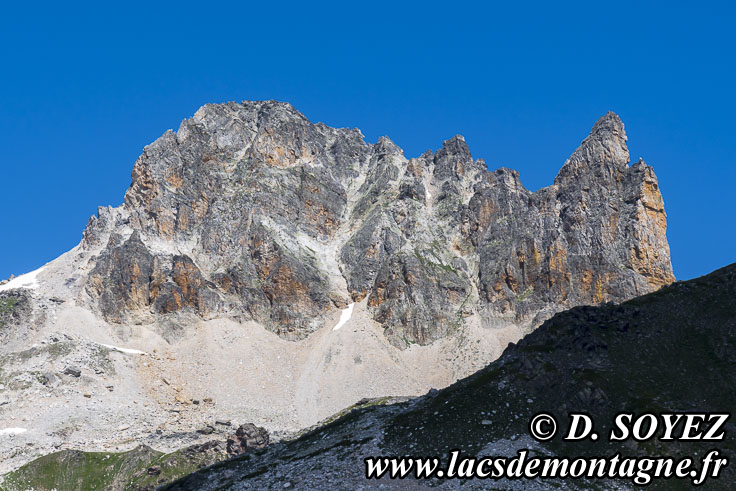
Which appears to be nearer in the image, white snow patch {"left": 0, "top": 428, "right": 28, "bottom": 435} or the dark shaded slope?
the dark shaded slope

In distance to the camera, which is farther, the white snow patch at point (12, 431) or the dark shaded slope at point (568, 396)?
the white snow patch at point (12, 431)

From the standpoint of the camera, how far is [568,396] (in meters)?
77.8

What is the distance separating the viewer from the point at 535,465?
222ft

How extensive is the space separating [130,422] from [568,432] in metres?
123

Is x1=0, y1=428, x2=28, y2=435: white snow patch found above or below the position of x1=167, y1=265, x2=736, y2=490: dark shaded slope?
above

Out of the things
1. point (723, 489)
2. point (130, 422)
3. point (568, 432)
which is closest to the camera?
point (723, 489)

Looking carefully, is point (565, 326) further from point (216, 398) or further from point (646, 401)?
point (216, 398)

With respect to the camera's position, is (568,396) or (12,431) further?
(12,431)

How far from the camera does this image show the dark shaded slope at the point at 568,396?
237 feet

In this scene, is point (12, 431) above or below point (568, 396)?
above

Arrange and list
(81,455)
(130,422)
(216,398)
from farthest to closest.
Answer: (216,398), (130,422), (81,455)

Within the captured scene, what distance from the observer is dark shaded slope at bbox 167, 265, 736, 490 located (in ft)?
237

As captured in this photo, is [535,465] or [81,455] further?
[81,455]

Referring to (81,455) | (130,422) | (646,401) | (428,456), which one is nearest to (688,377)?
(646,401)
